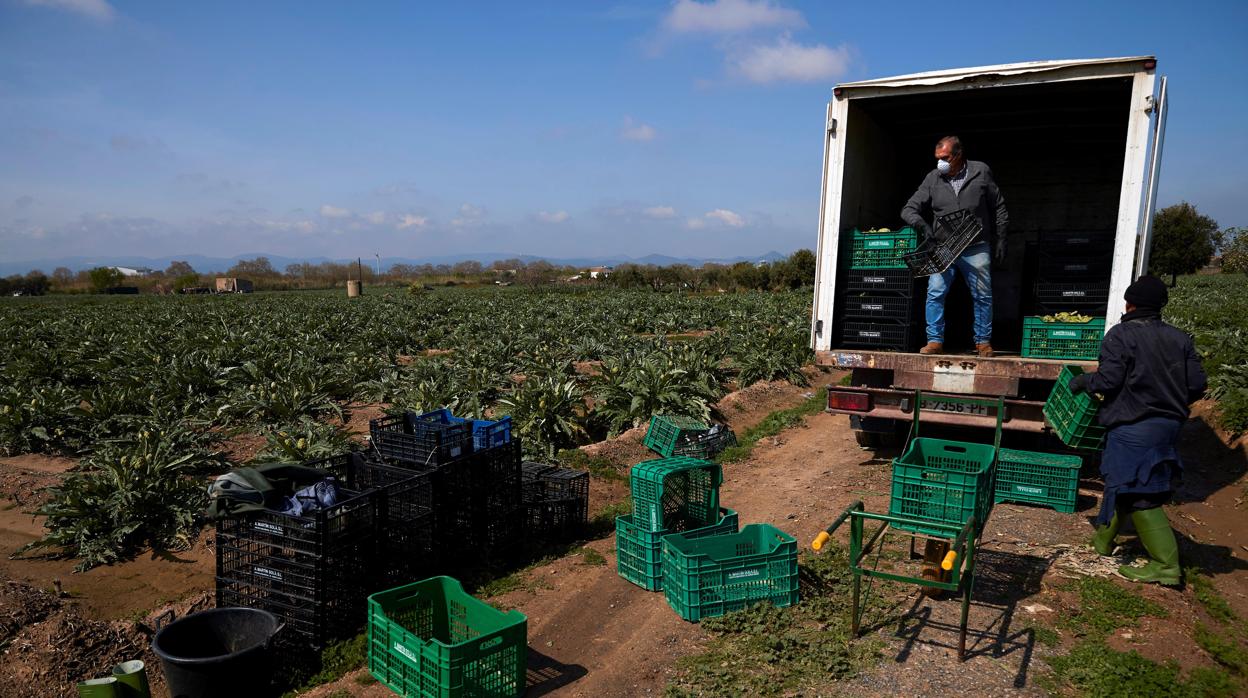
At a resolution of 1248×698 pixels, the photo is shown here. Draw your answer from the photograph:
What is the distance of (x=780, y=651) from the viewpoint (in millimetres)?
4465

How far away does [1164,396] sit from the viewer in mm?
5074

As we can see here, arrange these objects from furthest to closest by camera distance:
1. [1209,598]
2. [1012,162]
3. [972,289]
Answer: [1012,162] → [972,289] → [1209,598]

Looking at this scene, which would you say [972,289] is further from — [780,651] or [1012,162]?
[780,651]

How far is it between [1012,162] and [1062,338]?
3.82m

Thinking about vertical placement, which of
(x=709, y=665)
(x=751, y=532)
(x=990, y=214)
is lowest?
(x=709, y=665)

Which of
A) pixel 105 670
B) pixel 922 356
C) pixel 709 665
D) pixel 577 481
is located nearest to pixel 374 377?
pixel 577 481

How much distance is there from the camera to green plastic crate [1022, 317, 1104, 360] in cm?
739

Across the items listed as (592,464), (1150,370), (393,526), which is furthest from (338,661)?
(1150,370)

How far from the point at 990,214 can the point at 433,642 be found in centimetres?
679

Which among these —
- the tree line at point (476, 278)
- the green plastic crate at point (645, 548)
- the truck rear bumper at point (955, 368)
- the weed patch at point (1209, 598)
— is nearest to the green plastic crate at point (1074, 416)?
the truck rear bumper at point (955, 368)

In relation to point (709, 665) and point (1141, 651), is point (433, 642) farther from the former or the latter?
point (1141, 651)

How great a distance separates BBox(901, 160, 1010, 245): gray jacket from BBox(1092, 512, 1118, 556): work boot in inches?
122

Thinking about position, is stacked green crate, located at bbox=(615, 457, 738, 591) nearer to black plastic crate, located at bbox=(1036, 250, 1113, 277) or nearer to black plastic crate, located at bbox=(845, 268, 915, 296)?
black plastic crate, located at bbox=(845, 268, 915, 296)

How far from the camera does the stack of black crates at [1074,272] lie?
7.82 meters
